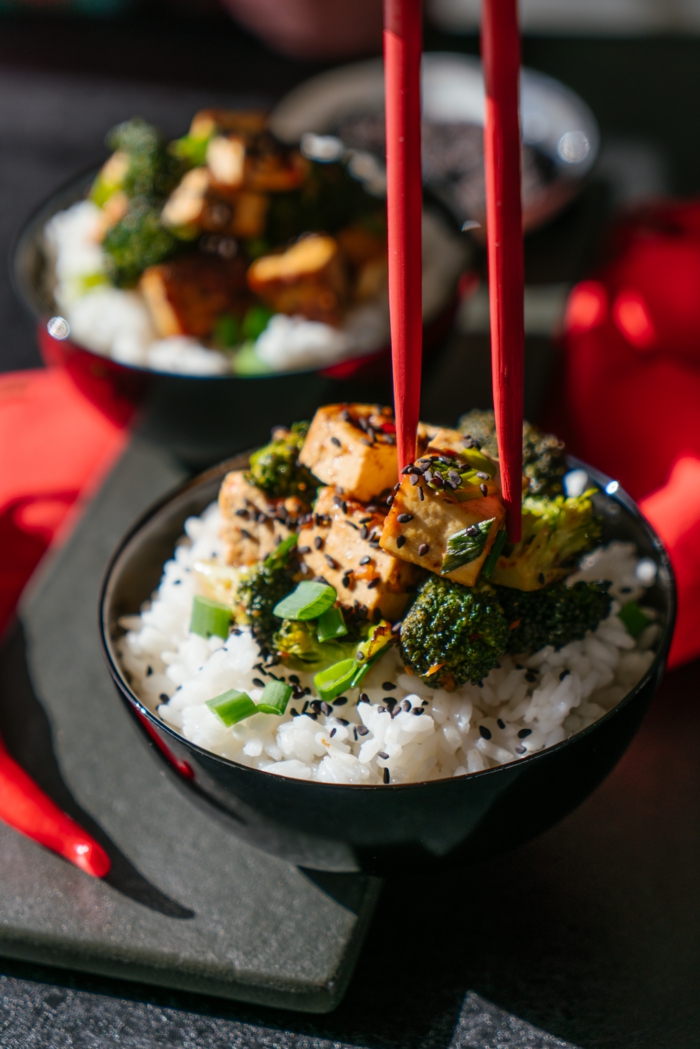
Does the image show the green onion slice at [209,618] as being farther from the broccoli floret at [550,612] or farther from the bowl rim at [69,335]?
the bowl rim at [69,335]

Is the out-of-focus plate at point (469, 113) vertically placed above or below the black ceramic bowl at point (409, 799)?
above

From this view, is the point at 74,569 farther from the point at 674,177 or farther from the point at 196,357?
the point at 674,177

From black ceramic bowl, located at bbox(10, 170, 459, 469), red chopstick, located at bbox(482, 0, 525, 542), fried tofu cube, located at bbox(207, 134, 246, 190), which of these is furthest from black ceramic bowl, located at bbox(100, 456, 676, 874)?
fried tofu cube, located at bbox(207, 134, 246, 190)

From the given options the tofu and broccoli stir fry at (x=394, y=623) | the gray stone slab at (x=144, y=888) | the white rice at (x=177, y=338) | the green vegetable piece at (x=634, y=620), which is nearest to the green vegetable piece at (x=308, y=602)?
the tofu and broccoli stir fry at (x=394, y=623)

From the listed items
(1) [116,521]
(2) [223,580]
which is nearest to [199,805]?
(2) [223,580]

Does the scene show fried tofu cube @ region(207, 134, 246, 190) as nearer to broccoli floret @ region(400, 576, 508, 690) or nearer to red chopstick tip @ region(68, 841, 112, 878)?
broccoli floret @ region(400, 576, 508, 690)

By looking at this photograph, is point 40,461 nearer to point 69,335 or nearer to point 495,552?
point 69,335

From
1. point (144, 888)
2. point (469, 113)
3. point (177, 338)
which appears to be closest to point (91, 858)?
point (144, 888)
